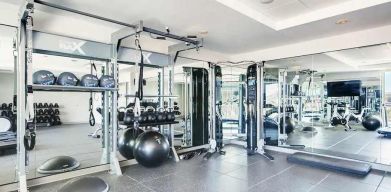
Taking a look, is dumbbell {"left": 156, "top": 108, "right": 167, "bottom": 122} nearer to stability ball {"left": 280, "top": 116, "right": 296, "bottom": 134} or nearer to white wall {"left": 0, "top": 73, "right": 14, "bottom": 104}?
white wall {"left": 0, "top": 73, "right": 14, "bottom": 104}

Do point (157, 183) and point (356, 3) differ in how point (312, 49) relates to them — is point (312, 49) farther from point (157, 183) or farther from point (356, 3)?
point (157, 183)

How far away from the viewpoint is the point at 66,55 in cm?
328

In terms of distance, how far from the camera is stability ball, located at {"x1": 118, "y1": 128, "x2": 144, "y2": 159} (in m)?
3.79

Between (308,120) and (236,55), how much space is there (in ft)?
7.73

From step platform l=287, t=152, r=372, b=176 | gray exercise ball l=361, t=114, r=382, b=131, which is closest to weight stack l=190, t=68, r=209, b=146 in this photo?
step platform l=287, t=152, r=372, b=176

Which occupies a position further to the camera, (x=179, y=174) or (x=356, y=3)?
(x=179, y=174)

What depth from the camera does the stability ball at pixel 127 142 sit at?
379 centimetres

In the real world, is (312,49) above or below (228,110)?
above

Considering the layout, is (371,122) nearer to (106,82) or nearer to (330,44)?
(330,44)

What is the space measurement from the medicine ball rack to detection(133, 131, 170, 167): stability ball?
381mm

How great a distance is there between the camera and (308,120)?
5.23 m

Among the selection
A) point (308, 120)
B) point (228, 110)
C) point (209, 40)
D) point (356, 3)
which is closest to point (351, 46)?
point (356, 3)

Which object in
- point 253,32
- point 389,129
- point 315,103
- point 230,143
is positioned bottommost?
point 230,143

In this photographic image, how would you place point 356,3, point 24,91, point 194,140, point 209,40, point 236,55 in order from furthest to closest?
point 236,55 → point 194,140 → point 209,40 → point 356,3 → point 24,91
